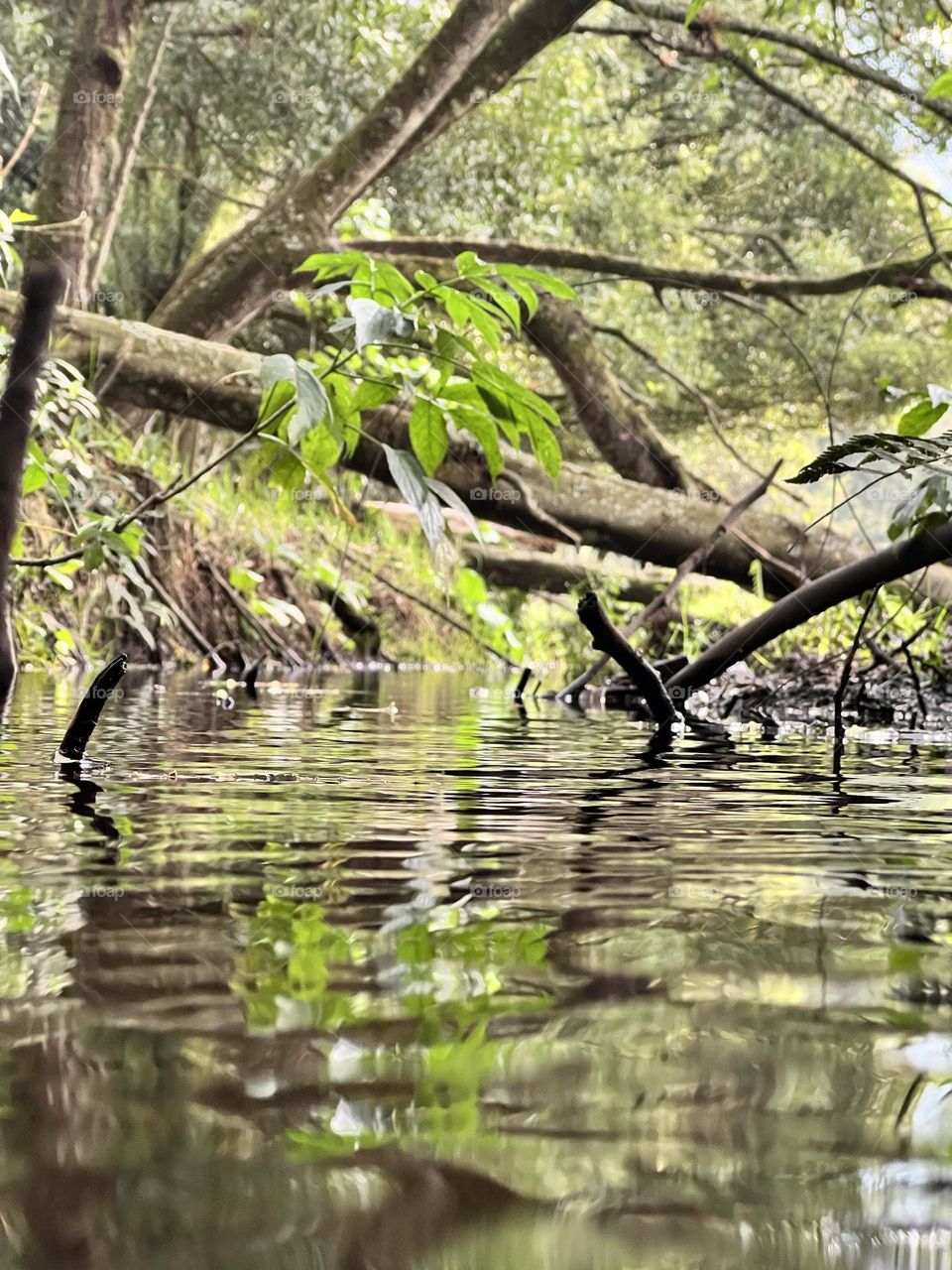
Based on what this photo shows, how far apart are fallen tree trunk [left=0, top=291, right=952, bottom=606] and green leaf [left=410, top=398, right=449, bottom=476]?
2952 millimetres

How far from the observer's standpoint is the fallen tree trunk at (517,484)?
527 cm

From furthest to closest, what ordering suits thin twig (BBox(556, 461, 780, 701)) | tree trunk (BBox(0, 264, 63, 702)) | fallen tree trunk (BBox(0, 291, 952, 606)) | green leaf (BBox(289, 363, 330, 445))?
fallen tree trunk (BBox(0, 291, 952, 606))
thin twig (BBox(556, 461, 780, 701))
green leaf (BBox(289, 363, 330, 445))
tree trunk (BBox(0, 264, 63, 702))

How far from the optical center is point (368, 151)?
6.85m

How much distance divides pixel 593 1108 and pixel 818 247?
12535 mm

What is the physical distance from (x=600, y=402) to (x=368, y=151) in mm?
1853

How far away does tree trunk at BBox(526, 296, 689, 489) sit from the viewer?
6762mm

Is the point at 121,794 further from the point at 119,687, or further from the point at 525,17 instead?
the point at 525,17

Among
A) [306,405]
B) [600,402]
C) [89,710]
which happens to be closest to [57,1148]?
[89,710]

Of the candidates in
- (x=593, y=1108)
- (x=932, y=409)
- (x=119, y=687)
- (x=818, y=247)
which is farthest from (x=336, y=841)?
(x=818, y=247)

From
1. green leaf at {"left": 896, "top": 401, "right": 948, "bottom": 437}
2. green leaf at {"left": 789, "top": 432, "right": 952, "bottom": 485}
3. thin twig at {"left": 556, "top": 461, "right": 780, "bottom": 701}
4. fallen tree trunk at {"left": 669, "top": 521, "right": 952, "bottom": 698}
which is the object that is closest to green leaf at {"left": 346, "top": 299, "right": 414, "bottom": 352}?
green leaf at {"left": 789, "top": 432, "right": 952, "bottom": 485}

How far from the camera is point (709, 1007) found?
2.08 feet

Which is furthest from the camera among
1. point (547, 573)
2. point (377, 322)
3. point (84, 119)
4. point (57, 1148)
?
point (547, 573)

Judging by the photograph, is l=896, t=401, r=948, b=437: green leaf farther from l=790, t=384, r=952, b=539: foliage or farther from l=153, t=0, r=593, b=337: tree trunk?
l=153, t=0, r=593, b=337: tree trunk

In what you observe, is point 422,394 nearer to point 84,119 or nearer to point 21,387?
point 21,387
